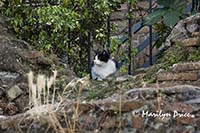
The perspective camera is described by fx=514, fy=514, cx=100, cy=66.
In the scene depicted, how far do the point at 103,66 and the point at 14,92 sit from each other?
1107mm

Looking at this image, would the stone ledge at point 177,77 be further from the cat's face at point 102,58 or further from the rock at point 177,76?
the cat's face at point 102,58

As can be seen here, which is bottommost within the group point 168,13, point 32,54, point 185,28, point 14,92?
point 14,92

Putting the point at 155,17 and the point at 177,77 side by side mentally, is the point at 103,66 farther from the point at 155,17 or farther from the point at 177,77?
the point at 177,77

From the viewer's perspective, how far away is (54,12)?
14.8ft

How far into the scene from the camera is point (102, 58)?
4.68m

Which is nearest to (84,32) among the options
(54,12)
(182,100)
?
(54,12)

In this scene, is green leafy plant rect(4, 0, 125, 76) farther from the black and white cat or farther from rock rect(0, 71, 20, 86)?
rock rect(0, 71, 20, 86)

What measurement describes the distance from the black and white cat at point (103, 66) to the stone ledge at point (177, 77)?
1.03m

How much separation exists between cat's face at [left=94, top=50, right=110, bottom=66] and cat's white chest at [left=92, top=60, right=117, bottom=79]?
0.03 meters

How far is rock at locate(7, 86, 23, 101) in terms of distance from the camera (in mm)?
3795

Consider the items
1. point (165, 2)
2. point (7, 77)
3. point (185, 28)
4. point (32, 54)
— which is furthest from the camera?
point (165, 2)

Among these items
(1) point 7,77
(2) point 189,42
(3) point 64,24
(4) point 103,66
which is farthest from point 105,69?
(1) point 7,77

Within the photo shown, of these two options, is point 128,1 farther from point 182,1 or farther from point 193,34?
point 193,34

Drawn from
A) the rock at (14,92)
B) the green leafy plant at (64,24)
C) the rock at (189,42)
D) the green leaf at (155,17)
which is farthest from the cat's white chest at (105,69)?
the rock at (14,92)
